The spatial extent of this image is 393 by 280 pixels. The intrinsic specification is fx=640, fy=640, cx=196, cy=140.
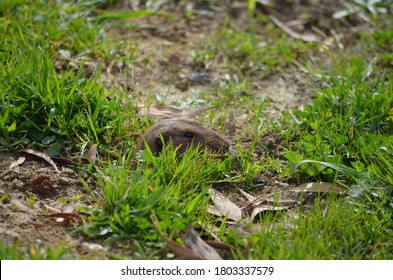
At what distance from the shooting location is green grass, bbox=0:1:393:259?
12.2 ft

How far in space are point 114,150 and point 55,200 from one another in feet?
2.12

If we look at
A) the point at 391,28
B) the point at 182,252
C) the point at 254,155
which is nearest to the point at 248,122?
the point at 254,155

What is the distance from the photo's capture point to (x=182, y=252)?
3625 mm

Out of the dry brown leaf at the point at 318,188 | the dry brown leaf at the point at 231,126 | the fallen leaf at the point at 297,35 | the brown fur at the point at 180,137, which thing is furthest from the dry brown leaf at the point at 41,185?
the fallen leaf at the point at 297,35

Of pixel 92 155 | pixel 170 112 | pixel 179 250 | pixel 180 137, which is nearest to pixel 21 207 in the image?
pixel 92 155

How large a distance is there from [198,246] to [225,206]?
519 millimetres

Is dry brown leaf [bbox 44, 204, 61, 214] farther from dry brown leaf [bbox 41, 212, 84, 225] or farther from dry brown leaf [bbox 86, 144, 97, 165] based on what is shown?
dry brown leaf [bbox 86, 144, 97, 165]

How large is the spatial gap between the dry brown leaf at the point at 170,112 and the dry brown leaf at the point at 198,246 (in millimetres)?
1461

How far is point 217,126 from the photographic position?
5004 mm

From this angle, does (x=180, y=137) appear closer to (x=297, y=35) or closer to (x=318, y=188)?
(x=318, y=188)

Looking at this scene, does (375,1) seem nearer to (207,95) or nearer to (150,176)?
(207,95)

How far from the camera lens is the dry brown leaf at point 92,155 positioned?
4353 mm
